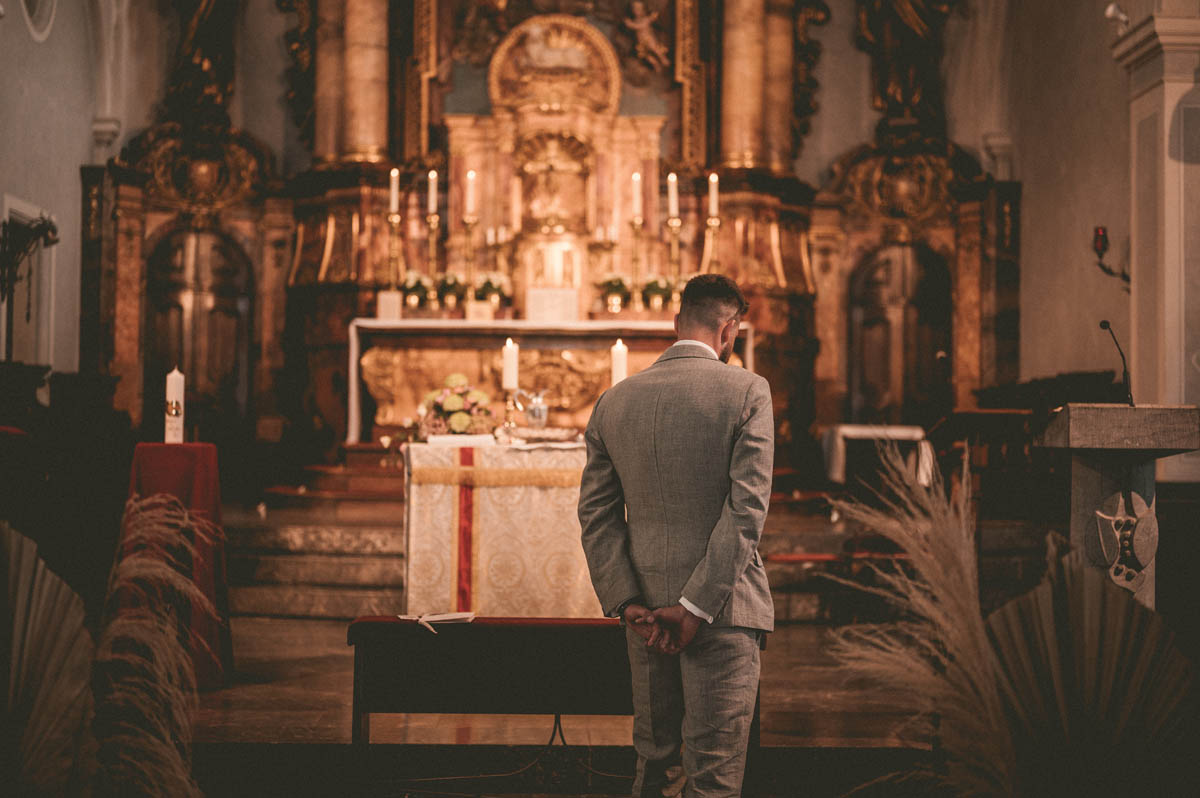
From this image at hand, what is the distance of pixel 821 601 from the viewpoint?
22.8 ft

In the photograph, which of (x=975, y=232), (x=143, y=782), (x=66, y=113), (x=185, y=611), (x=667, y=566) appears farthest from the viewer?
(x=975, y=232)

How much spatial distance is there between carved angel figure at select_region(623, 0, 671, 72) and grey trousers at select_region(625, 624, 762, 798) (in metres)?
9.63

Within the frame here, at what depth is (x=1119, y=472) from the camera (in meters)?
3.93

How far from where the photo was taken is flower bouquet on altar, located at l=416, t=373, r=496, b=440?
5.96 metres

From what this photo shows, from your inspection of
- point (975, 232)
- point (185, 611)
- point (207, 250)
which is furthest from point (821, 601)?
point (207, 250)

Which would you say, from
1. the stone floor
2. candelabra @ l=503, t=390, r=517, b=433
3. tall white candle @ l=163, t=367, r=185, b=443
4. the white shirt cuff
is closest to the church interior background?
candelabra @ l=503, t=390, r=517, b=433

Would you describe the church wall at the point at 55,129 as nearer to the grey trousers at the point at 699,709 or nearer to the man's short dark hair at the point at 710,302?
the man's short dark hair at the point at 710,302

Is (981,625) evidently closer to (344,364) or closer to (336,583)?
(336,583)

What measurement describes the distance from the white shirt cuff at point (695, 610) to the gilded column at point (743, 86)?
885cm

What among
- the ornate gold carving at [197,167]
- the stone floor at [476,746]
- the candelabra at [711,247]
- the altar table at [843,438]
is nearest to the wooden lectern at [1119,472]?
the stone floor at [476,746]

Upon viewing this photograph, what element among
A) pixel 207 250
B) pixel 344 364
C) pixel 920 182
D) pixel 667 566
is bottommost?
pixel 667 566

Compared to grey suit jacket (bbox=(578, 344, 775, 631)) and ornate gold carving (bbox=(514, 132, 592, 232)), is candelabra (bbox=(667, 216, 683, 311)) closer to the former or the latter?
ornate gold carving (bbox=(514, 132, 592, 232))

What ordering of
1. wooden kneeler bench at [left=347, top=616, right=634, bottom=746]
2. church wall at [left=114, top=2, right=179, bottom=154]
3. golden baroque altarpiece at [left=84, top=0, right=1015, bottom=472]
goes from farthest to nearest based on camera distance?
church wall at [left=114, top=2, right=179, bottom=154], golden baroque altarpiece at [left=84, top=0, right=1015, bottom=472], wooden kneeler bench at [left=347, top=616, right=634, bottom=746]

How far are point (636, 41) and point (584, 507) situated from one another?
959 cm
